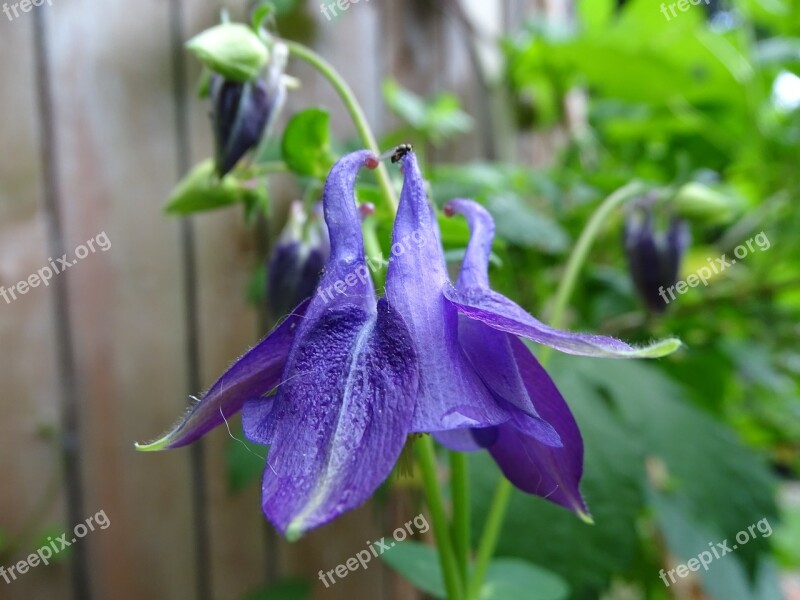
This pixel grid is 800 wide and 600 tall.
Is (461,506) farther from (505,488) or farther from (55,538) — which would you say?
(55,538)

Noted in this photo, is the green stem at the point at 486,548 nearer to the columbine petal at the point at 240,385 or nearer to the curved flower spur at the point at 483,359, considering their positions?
the curved flower spur at the point at 483,359

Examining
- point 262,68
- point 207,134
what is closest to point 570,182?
point 207,134

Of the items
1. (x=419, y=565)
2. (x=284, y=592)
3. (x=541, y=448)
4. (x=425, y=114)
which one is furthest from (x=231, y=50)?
(x=284, y=592)

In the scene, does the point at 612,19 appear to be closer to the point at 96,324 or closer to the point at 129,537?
the point at 96,324

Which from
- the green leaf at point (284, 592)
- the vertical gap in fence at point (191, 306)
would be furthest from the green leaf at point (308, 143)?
the green leaf at point (284, 592)

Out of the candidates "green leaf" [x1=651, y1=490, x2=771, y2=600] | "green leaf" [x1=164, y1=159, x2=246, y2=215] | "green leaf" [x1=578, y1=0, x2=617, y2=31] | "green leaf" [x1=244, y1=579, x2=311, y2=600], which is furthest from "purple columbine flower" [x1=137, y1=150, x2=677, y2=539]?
"green leaf" [x1=578, y1=0, x2=617, y2=31]

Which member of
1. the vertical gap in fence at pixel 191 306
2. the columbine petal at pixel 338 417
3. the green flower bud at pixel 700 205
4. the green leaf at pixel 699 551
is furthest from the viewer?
the vertical gap in fence at pixel 191 306
